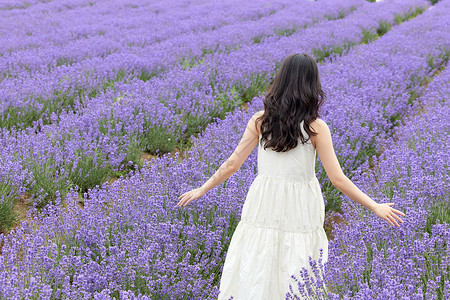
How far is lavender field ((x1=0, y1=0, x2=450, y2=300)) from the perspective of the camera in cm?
226

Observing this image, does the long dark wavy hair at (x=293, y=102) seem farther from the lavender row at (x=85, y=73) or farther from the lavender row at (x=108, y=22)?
the lavender row at (x=108, y=22)

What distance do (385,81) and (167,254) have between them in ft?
13.9

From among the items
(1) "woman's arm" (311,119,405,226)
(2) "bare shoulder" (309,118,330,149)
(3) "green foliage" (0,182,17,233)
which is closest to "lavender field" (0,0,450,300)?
(3) "green foliage" (0,182,17,233)

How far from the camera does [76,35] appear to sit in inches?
349

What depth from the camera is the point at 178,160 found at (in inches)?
173

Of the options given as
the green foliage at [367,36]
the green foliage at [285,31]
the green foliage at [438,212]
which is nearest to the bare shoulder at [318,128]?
the green foliage at [438,212]

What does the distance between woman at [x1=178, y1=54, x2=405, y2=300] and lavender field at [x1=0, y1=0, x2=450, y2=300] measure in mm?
128

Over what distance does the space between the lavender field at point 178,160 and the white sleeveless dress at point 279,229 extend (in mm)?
102

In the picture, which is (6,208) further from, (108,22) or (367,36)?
(367,36)

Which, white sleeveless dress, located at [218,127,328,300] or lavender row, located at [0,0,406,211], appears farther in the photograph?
lavender row, located at [0,0,406,211]

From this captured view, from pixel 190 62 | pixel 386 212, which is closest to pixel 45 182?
pixel 386 212

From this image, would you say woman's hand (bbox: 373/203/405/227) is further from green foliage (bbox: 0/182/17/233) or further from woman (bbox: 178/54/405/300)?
green foliage (bbox: 0/182/17/233)

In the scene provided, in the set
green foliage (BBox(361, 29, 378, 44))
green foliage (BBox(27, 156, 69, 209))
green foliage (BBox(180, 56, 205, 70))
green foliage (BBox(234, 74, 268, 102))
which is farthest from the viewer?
green foliage (BBox(361, 29, 378, 44))

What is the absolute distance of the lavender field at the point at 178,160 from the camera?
226 cm
